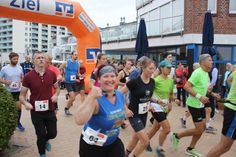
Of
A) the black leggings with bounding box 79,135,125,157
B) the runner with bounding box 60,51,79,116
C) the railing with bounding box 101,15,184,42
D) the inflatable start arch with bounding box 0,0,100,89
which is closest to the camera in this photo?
the black leggings with bounding box 79,135,125,157

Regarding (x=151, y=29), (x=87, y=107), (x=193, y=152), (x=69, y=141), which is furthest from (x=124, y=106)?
(x=151, y=29)

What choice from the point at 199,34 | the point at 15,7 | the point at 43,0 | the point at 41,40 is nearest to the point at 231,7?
the point at 199,34

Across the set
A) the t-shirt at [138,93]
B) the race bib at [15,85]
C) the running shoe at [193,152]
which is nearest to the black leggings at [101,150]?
the t-shirt at [138,93]

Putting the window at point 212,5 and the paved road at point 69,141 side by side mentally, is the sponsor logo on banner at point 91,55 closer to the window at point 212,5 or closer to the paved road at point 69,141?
the paved road at point 69,141

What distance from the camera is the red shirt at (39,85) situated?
17.4 feet

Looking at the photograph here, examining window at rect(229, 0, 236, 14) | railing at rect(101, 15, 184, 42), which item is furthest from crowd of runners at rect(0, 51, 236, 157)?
window at rect(229, 0, 236, 14)

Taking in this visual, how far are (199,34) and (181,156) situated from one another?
12.4m

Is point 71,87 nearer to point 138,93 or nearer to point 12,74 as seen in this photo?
point 12,74

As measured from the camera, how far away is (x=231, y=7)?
58.5ft

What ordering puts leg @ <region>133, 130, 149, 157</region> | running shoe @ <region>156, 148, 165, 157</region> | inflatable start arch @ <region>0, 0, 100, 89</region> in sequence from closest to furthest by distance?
leg @ <region>133, 130, 149, 157</region> < running shoe @ <region>156, 148, 165, 157</region> < inflatable start arch @ <region>0, 0, 100, 89</region>

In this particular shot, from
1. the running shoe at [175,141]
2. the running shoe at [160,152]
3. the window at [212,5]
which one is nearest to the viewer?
the running shoe at [160,152]

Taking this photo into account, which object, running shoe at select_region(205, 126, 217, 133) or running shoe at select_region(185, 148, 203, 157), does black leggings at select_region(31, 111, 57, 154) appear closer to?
running shoe at select_region(185, 148, 203, 157)

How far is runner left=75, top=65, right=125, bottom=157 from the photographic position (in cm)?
330

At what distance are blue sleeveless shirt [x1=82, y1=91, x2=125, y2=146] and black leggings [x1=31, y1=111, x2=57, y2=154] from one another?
84.2 inches
